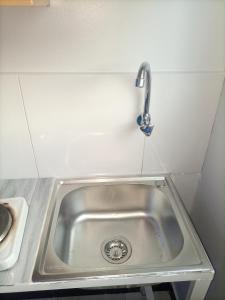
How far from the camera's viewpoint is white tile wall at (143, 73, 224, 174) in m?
0.95

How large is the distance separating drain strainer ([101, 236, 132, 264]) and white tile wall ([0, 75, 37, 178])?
46 centimetres

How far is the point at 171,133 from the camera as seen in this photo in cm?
106

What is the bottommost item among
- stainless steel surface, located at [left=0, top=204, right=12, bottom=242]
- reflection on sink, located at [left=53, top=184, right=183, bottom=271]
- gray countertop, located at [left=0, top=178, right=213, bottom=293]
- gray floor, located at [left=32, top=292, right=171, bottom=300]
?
gray floor, located at [left=32, top=292, right=171, bottom=300]

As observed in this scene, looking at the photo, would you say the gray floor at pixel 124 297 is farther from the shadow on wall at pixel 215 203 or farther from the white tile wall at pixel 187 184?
the white tile wall at pixel 187 184

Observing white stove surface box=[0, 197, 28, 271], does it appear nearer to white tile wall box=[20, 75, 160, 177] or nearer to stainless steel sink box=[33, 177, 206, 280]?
stainless steel sink box=[33, 177, 206, 280]

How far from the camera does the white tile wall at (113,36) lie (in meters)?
0.81

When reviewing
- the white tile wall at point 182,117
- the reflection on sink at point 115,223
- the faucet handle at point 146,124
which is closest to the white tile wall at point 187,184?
the white tile wall at point 182,117

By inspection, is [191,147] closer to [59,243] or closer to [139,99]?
[139,99]

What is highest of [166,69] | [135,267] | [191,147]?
Result: [166,69]

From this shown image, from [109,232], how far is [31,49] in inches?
32.7

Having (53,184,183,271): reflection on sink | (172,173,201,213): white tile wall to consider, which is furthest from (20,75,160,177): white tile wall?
(172,173,201,213): white tile wall

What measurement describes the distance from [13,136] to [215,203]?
0.90m

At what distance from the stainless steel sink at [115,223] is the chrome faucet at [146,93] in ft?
0.94

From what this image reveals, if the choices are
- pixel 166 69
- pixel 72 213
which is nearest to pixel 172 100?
pixel 166 69
